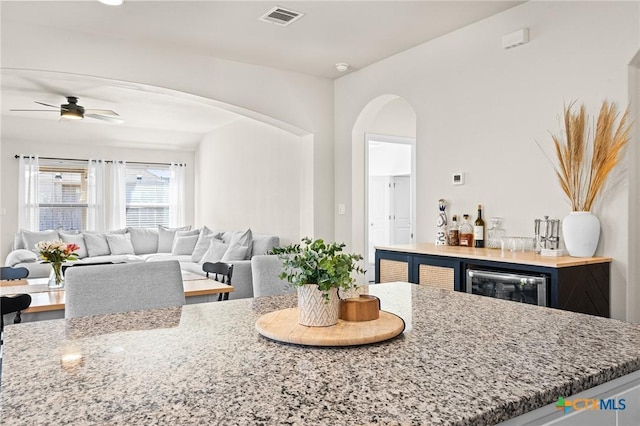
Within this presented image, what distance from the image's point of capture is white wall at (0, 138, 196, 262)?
746 centimetres

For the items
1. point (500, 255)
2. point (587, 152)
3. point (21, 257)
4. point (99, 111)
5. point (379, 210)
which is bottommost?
point (21, 257)

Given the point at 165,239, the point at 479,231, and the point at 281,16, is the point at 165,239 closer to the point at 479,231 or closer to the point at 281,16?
the point at 281,16

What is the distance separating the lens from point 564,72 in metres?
3.05

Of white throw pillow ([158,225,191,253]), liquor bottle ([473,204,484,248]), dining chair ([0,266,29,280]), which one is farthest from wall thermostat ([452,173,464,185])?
white throw pillow ([158,225,191,253])

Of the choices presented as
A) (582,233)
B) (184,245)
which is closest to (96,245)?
(184,245)

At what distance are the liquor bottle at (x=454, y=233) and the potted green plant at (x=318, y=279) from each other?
8.56ft

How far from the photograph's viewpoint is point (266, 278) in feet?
7.05

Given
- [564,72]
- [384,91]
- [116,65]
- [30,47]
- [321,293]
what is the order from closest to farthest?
[321,293] → [564,72] → [30,47] → [116,65] → [384,91]

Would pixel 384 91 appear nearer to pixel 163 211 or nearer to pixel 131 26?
pixel 131 26

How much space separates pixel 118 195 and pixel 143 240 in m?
0.95

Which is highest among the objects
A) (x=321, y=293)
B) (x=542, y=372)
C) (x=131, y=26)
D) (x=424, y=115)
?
(x=131, y=26)

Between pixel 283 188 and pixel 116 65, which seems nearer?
pixel 116 65

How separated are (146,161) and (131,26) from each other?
213 inches

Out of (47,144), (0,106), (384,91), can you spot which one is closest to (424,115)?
(384,91)
